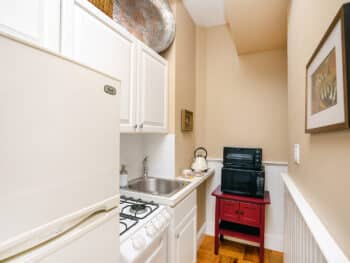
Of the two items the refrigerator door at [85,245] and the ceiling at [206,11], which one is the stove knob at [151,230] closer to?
the refrigerator door at [85,245]

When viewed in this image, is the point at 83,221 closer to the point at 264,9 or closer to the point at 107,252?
the point at 107,252

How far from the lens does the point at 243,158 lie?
212cm

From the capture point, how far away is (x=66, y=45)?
0.91 metres

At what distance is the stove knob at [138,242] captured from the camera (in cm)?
88

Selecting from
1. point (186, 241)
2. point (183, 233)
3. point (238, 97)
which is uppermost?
point (238, 97)

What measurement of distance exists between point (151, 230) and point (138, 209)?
0.78ft

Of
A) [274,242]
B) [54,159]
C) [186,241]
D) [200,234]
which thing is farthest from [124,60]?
[274,242]

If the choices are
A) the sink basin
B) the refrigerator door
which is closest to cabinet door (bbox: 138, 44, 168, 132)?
the sink basin

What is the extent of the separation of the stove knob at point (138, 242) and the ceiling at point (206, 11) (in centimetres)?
226

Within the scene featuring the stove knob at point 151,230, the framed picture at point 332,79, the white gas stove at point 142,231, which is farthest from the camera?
the stove knob at point 151,230

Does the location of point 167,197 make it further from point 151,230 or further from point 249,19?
point 249,19

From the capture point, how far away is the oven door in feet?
6.58

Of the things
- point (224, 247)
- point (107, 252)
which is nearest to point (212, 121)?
point (224, 247)

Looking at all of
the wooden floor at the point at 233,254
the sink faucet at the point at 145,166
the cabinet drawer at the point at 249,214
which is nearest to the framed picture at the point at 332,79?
the cabinet drawer at the point at 249,214
